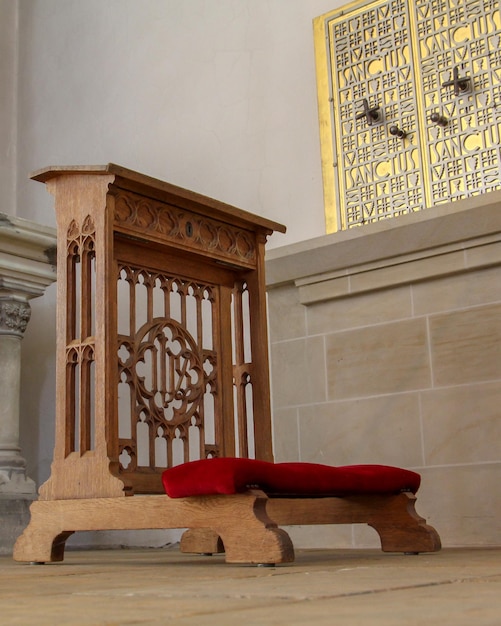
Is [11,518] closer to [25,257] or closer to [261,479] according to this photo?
[25,257]

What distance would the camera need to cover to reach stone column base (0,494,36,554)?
14.2ft

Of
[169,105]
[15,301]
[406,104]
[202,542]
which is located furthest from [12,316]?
[406,104]

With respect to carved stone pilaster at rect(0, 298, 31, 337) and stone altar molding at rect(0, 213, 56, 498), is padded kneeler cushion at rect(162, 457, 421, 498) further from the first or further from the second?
carved stone pilaster at rect(0, 298, 31, 337)

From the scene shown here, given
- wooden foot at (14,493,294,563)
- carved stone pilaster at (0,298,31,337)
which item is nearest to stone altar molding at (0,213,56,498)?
carved stone pilaster at (0,298,31,337)

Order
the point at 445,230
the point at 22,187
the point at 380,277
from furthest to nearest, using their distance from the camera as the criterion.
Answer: the point at 22,187
the point at 380,277
the point at 445,230

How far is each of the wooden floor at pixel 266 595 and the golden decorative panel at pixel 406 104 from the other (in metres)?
2.22

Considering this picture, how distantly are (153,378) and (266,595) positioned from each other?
1584 millimetres

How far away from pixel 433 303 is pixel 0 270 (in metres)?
2.22

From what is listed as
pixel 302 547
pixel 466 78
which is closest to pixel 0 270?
pixel 302 547

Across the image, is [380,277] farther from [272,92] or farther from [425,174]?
[272,92]

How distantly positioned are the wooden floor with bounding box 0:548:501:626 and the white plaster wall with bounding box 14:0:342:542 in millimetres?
2653

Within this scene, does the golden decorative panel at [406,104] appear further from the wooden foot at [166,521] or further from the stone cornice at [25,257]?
the wooden foot at [166,521]

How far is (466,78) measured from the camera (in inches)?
159

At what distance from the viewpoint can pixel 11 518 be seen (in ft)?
14.4
